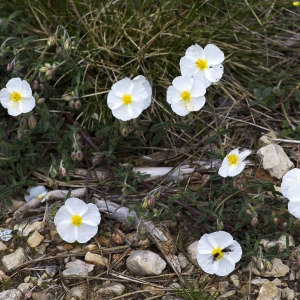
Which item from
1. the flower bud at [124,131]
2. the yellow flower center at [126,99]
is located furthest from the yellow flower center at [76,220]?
the yellow flower center at [126,99]

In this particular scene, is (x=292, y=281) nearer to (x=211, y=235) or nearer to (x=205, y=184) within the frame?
(x=211, y=235)

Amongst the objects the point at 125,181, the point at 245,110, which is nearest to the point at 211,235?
the point at 125,181

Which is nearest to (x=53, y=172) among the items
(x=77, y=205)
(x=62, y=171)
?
(x=62, y=171)

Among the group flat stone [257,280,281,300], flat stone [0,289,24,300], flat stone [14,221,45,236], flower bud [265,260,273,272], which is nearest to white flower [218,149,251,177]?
flower bud [265,260,273,272]

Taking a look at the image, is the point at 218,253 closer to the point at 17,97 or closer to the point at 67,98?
the point at 67,98

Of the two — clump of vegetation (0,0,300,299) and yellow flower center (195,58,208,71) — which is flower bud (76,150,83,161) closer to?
clump of vegetation (0,0,300,299)

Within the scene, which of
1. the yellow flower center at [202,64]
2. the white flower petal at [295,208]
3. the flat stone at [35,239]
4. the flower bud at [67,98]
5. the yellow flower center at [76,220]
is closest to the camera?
the white flower petal at [295,208]

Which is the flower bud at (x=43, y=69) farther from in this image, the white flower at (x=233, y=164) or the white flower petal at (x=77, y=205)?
the white flower at (x=233, y=164)
